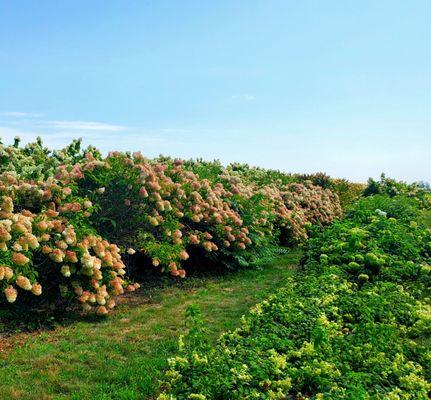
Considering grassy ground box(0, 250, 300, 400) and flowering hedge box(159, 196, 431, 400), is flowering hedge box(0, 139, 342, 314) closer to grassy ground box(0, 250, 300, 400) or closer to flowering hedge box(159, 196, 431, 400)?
grassy ground box(0, 250, 300, 400)

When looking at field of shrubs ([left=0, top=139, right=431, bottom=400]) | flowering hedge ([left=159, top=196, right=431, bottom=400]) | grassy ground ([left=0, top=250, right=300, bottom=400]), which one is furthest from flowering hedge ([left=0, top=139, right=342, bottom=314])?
flowering hedge ([left=159, top=196, right=431, bottom=400])

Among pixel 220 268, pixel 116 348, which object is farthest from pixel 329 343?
pixel 220 268

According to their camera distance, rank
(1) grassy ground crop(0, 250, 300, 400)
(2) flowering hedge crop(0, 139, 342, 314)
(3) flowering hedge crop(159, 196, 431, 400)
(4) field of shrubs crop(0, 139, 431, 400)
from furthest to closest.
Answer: (2) flowering hedge crop(0, 139, 342, 314), (1) grassy ground crop(0, 250, 300, 400), (4) field of shrubs crop(0, 139, 431, 400), (3) flowering hedge crop(159, 196, 431, 400)

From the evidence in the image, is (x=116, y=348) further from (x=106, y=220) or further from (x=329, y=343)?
(x=106, y=220)

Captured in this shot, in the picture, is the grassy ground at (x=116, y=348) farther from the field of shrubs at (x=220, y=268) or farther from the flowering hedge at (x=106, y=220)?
the flowering hedge at (x=106, y=220)

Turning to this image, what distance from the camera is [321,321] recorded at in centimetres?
544

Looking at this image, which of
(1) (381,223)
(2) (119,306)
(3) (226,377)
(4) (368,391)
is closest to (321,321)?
(4) (368,391)

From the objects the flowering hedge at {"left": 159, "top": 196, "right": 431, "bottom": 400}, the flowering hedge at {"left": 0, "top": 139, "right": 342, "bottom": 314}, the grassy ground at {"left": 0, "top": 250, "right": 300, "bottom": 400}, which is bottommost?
the grassy ground at {"left": 0, "top": 250, "right": 300, "bottom": 400}

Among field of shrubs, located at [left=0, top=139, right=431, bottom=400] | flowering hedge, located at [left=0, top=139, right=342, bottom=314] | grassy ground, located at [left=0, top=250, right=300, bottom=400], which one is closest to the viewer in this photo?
field of shrubs, located at [left=0, top=139, right=431, bottom=400]

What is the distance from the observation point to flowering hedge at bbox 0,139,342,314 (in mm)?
6766

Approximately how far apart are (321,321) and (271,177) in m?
12.3

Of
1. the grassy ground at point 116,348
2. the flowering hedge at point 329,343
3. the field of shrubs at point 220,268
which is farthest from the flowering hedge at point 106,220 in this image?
the flowering hedge at point 329,343

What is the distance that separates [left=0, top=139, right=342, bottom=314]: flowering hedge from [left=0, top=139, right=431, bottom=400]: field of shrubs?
0.02m

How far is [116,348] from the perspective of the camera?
6.02 meters
